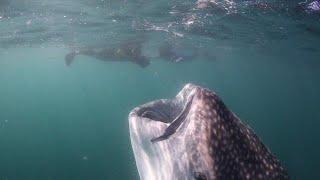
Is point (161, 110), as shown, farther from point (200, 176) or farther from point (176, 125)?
point (200, 176)

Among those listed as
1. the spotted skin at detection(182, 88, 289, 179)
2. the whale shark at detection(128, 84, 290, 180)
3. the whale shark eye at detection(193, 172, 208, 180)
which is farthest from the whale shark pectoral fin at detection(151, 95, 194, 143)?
the whale shark eye at detection(193, 172, 208, 180)

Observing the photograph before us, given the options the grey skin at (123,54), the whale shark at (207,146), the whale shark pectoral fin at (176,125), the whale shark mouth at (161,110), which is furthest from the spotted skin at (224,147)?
the grey skin at (123,54)

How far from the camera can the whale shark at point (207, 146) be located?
2.29m

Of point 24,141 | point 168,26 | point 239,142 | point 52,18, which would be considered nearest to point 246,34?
point 168,26

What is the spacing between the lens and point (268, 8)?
18141 mm

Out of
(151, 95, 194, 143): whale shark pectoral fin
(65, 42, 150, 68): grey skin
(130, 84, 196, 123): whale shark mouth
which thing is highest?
(151, 95, 194, 143): whale shark pectoral fin

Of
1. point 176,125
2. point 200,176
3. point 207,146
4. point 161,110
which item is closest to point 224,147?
point 207,146

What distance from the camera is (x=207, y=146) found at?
2.29m

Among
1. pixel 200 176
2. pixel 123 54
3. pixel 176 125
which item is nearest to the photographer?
pixel 200 176

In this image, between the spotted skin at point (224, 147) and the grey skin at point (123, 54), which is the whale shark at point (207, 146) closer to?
the spotted skin at point (224, 147)

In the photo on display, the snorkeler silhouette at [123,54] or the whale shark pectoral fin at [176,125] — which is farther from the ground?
the whale shark pectoral fin at [176,125]

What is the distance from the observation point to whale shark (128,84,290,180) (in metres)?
2.29

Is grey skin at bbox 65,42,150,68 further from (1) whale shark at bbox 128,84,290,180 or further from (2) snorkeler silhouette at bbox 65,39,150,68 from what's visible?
(1) whale shark at bbox 128,84,290,180

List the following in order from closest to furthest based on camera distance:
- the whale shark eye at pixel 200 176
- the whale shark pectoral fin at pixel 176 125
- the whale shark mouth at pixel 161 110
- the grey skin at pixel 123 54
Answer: the whale shark eye at pixel 200 176, the whale shark pectoral fin at pixel 176 125, the whale shark mouth at pixel 161 110, the grey skin at pixel 123 54
